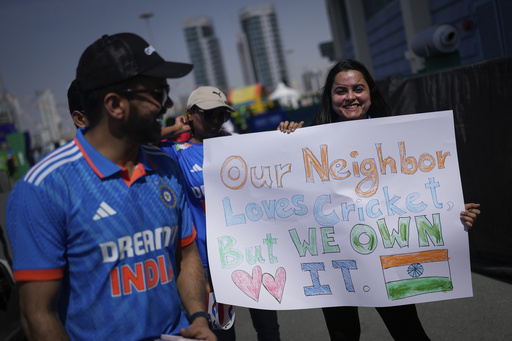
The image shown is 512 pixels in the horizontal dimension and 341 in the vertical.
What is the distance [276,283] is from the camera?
246cm

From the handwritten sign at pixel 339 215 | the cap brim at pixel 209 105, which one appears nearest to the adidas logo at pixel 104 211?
the handwritten sign at pixel 339 215

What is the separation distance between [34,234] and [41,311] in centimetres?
24

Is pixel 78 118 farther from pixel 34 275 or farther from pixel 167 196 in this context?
pixel 34 275

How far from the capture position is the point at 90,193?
1528 mm

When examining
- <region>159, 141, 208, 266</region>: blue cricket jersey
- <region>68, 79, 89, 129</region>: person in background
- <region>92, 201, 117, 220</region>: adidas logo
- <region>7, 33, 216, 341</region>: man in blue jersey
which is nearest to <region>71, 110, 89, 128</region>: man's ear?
<region>68, 79, 89, 129</region>: person in background

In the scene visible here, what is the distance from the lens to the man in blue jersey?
4.76ft

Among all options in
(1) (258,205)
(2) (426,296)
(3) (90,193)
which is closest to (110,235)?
(3) (90,193)

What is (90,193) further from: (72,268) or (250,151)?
(250,151)

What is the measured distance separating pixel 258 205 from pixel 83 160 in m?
1.16

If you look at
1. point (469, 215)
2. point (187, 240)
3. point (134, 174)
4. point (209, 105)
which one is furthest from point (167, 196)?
point (469, 215)

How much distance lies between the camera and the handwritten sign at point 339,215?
2381 millimetres

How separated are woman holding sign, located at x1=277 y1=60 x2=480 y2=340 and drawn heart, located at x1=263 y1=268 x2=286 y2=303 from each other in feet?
1.02

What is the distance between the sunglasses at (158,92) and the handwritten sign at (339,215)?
86cm

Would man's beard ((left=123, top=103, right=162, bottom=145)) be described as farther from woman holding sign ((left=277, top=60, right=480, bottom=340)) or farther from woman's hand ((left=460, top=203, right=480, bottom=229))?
woman's hand ((left=460, top=203, right=480, bottom=229))
